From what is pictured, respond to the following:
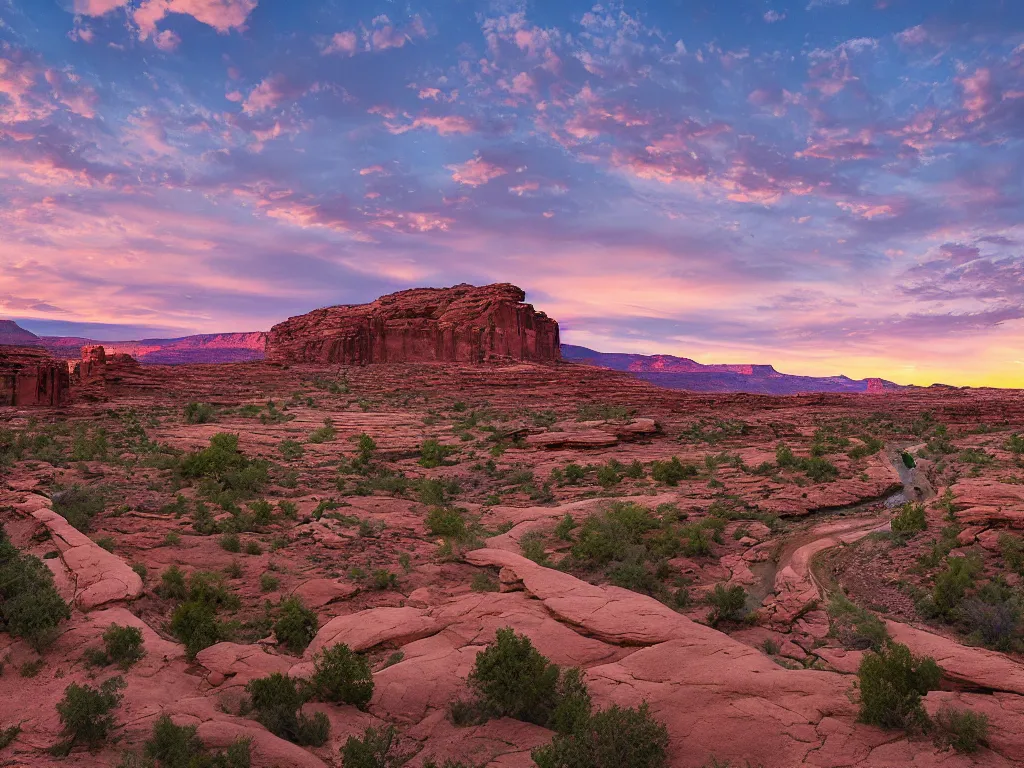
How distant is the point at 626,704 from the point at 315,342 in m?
76.3

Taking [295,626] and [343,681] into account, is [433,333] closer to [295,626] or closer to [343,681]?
[295,626]

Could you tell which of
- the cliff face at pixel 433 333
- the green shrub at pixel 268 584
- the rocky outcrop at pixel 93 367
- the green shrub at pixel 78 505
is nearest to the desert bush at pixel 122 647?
the green shrub at pixel 268 584

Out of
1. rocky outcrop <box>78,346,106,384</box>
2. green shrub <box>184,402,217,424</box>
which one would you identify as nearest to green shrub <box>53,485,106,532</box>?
green shrub <box>184,402,217,424</box>

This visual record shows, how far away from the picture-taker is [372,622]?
32.6 feet

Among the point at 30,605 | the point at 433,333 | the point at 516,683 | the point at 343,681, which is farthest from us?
the point at 433,333

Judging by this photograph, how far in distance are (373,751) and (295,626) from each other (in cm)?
389

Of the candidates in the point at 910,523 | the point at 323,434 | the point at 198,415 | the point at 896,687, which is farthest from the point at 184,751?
the point at 198,415

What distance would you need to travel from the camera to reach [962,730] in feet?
19.7

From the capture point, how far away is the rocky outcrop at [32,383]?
3662cm

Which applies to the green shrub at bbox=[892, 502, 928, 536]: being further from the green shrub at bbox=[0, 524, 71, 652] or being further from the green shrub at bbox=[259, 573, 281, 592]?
the green shrub at bbox=[0, 524, 71, 652]

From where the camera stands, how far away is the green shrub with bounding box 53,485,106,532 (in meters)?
13.5

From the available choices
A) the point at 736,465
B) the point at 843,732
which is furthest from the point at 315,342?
the point at 843,732

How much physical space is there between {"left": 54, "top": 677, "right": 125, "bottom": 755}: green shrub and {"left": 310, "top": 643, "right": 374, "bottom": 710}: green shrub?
240 cm

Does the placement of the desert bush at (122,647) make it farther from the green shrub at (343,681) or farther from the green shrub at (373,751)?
the green shrub at (373,751)
